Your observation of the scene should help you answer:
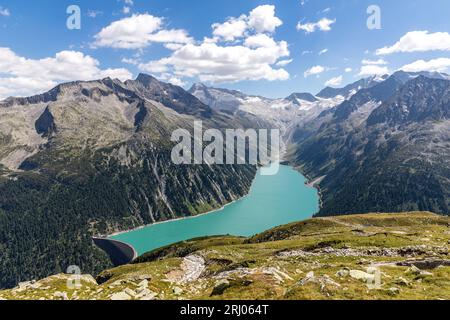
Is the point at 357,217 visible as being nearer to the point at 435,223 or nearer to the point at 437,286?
the point at 435,223
